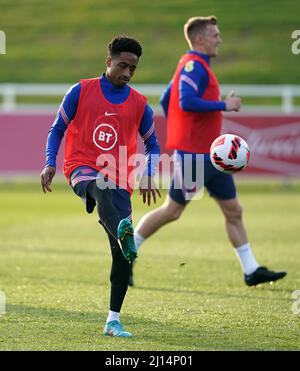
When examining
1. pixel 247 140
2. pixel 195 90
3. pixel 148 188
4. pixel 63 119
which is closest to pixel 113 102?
pixel 63 119

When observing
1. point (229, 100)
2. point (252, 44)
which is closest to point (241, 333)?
point (229, 100)

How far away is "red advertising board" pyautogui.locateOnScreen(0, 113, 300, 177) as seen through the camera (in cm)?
2061

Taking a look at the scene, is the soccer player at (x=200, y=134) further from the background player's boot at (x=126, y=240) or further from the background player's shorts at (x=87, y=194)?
the background player's boot at (x=126, y=240)

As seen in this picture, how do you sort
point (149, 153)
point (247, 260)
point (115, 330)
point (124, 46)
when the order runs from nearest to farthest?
point (115, 330) < point (124, 46) < point (149, 153) < point (247, 260)

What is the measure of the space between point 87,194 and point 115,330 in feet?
3.24

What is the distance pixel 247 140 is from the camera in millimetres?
20609

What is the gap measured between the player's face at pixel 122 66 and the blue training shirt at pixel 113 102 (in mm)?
109

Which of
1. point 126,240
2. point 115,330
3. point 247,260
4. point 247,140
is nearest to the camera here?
point 126,240

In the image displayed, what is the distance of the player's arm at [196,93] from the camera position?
8742 mm

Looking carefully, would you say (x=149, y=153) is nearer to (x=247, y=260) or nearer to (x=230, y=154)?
(x=230, y=154)

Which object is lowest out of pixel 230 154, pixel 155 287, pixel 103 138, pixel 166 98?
pixel 155 287

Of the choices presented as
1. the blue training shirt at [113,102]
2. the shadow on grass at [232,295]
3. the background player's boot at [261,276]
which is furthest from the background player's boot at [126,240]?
the background player's boot at [261,276]

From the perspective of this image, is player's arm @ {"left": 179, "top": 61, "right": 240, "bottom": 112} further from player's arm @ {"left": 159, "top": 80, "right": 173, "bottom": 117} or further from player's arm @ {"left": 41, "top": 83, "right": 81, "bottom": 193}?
player's arm @ {"left": 41, "top": 83, "right": 81, "bottom": 193}
